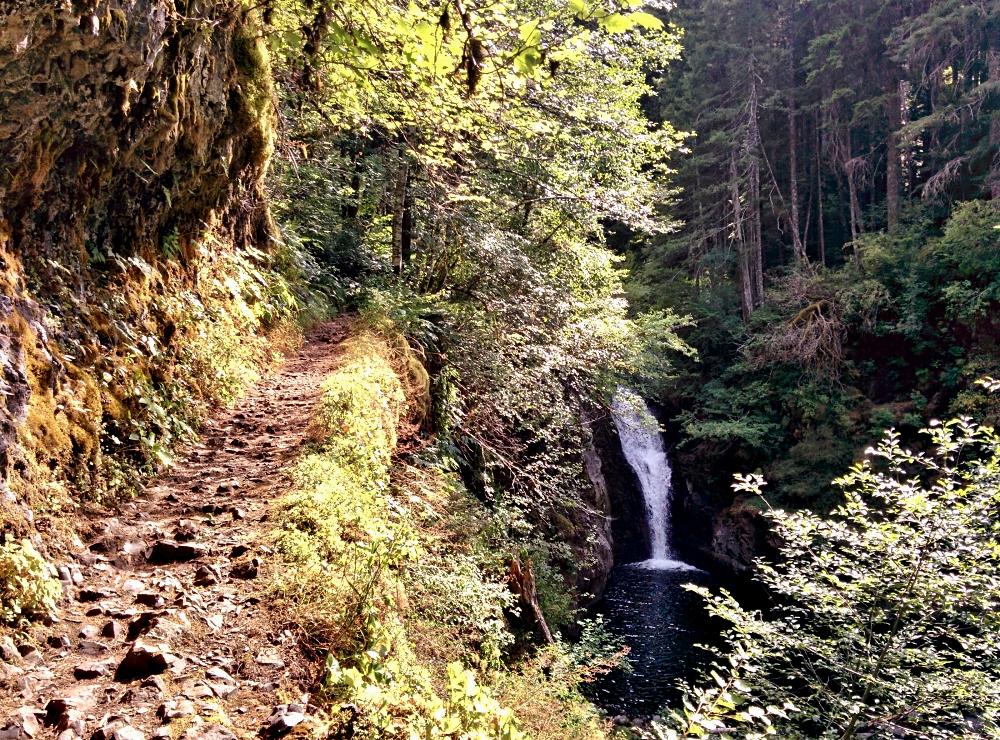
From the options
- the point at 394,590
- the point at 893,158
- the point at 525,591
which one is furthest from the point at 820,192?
the point at 394,590

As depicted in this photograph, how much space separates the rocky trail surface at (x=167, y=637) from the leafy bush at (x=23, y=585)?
99 mm

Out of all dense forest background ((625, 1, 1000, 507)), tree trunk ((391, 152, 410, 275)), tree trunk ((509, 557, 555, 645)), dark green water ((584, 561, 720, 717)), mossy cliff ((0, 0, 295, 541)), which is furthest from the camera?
dense forest background ((625, 1, 1000, 507))

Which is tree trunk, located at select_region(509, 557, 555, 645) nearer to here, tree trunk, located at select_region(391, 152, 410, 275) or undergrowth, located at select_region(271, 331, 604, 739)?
undergrowth, located at select_region(271, 331, 604, 739)

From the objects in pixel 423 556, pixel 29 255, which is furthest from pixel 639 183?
pixel 29 255

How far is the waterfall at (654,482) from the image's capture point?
725 inches

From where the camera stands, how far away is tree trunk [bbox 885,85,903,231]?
20656 millimetres

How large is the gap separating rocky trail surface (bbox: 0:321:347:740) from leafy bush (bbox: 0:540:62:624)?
0.10 meters

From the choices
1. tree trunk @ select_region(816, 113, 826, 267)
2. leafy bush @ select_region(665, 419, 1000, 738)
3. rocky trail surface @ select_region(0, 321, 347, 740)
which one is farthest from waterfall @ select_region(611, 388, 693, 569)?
rocky trail surface @ select_region(0, 321, 347, 740)

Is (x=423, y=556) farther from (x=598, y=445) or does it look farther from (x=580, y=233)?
(x=598, y=445)

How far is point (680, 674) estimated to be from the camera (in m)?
A: 11.8

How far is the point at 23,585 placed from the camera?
2.79 meters

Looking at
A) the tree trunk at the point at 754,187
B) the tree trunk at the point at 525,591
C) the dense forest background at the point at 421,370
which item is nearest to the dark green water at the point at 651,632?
the dense forest background at the point at 421,370

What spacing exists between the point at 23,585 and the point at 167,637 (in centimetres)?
69

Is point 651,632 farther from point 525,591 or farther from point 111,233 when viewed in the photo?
point 111,233
